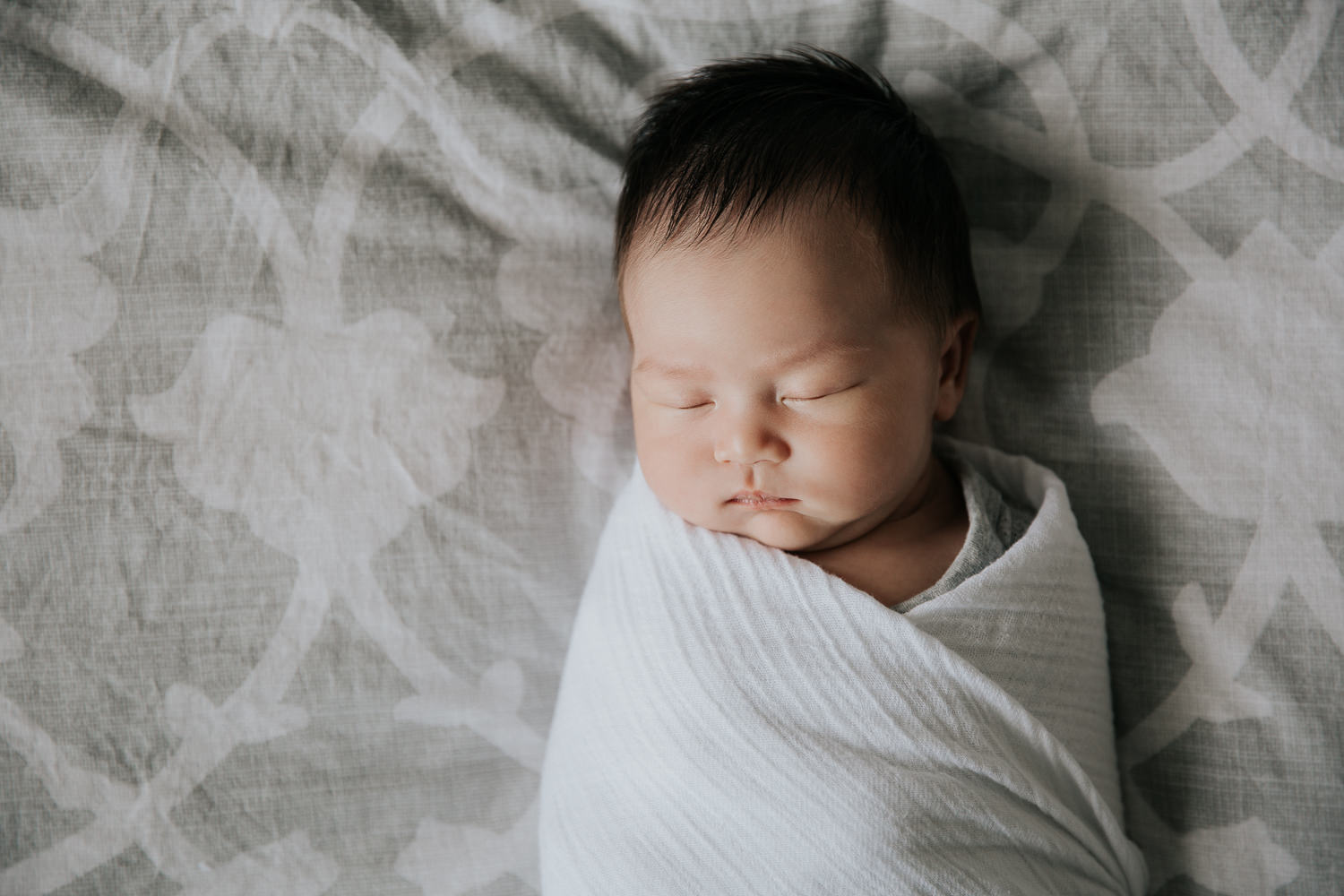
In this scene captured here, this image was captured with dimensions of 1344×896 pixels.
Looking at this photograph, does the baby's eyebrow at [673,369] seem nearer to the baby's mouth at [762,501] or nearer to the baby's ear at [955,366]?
the baby's mouth at [762,501]

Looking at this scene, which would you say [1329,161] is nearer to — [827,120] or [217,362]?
[827,120]

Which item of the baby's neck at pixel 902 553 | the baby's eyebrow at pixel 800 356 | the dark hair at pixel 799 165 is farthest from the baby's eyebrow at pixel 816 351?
the baby's neck at pixel 902 553

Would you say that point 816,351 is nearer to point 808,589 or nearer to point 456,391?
point 808,589

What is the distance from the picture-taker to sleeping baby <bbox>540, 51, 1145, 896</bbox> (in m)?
0.81

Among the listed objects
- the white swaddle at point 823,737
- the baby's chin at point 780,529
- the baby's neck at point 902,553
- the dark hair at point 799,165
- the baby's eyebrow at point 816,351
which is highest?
the dark hair at point 799,165

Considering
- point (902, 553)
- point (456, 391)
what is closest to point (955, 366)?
point (902, 553)

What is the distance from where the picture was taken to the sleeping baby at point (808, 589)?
2.65ft

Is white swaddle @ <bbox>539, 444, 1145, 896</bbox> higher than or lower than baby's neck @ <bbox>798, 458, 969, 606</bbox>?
lower

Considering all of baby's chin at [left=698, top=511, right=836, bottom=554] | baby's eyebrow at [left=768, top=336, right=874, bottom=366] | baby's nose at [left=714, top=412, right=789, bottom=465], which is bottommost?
baby's chin at [left=698, top=511, right=836, bottom=554]

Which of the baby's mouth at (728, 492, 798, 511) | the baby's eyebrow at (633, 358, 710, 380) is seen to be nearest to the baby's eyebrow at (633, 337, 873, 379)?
the baby's eyebrow at (633, 358, 710, 380)

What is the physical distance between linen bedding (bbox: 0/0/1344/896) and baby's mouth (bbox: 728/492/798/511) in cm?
23

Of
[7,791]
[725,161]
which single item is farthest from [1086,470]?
[7,791]

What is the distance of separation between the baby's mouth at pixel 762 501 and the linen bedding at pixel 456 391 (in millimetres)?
231

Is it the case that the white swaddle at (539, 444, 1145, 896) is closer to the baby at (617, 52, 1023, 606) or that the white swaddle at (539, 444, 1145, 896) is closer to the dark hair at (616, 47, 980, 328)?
the baby at (617, 52, 1023, 606)
